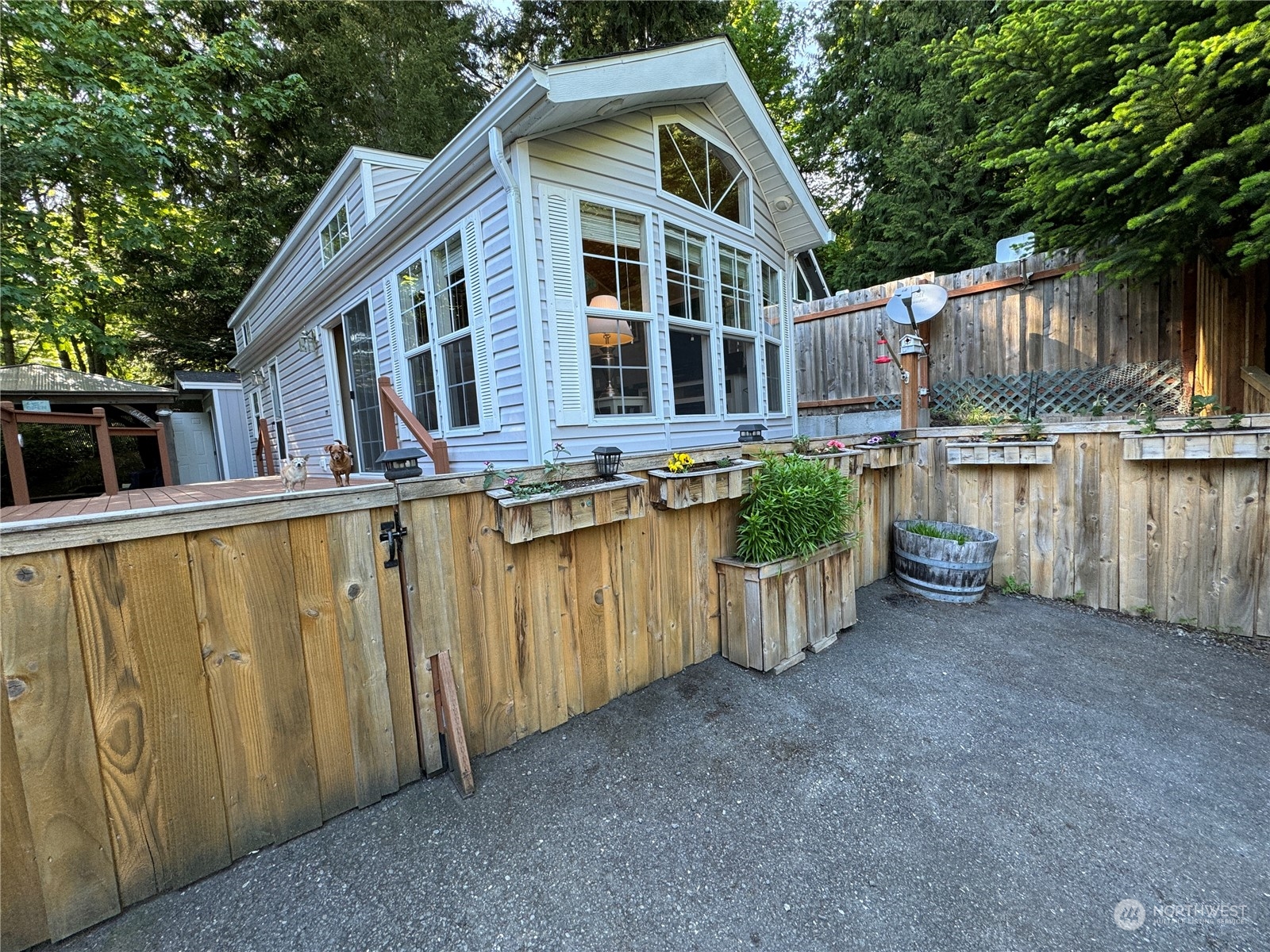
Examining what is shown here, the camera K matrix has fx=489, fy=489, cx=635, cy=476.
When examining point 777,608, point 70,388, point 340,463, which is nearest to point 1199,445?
point 777,608

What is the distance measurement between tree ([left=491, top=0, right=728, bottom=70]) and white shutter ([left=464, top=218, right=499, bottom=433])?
27.8ft

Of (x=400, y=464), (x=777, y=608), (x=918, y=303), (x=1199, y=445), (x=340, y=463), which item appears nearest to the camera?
(x=400, y=464)

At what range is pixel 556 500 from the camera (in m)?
2.05

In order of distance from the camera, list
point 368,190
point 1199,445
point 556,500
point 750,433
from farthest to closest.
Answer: point 368,190 < point 750,433 < point 1199,445 < point 556,500

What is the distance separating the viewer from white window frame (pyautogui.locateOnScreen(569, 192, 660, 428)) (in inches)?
144

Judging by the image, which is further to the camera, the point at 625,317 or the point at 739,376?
the point at 739,376

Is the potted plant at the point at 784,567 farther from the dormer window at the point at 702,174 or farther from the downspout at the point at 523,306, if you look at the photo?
the dormer window at the point at 702,174

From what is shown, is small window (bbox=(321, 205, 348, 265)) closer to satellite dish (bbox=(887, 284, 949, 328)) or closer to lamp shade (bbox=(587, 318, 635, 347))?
lamp shade (bbox=(587, 318, 635, 347))

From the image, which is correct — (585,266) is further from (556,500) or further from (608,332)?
(556,500)

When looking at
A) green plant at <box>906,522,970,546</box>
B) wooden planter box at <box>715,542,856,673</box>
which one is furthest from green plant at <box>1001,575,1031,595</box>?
wooden planter box at <box>715,542,856,673</box>

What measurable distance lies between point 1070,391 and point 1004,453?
277 cm

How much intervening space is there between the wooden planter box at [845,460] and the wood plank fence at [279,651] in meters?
0.87

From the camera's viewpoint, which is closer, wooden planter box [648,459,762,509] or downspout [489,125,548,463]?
wooden planter box [648,459,762,509]

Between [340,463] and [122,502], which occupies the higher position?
[340,463]
